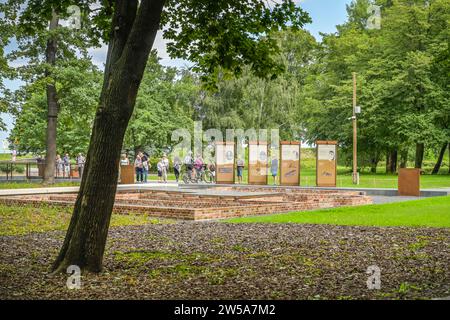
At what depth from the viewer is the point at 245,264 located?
8.73 meters

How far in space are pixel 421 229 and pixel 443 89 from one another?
123 feet

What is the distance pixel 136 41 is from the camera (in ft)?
26.3

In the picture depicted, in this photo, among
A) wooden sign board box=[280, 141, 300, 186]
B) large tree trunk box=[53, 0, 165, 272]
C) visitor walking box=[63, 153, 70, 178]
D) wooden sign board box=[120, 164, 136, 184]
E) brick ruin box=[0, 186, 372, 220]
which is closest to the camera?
large tree trunk box=[53, 0, 165, 272]

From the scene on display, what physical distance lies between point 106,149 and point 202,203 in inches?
492

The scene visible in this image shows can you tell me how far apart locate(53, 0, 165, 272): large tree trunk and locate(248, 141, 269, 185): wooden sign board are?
25.6 meters

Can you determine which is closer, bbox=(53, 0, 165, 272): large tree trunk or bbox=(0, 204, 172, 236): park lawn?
bbox=(53, 0, 165, 272): large tree trunk

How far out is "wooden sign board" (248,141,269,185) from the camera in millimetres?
33625

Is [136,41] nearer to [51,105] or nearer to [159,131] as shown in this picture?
[51,105]

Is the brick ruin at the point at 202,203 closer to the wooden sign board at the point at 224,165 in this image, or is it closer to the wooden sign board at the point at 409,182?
the wooden sign board at the point at 409,182

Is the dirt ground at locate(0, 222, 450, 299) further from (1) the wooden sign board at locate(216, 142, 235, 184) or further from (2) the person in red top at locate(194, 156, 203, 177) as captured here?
(2) the person in red top at locate(194, 156, 203, 177)

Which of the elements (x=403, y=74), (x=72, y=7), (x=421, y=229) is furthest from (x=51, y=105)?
(x=403, y=74)

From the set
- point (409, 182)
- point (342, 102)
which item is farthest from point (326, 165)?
point (342, 102)

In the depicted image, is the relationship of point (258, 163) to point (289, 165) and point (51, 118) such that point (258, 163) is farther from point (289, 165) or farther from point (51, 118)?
point (51, 118)

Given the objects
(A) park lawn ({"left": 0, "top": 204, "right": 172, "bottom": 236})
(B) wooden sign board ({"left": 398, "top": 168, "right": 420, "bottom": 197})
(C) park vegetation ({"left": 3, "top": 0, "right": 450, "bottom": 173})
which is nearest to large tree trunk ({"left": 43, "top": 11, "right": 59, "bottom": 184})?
(A) park lawn ({"left": 0, "top": 204, "right": 172, "bottom": 236})
